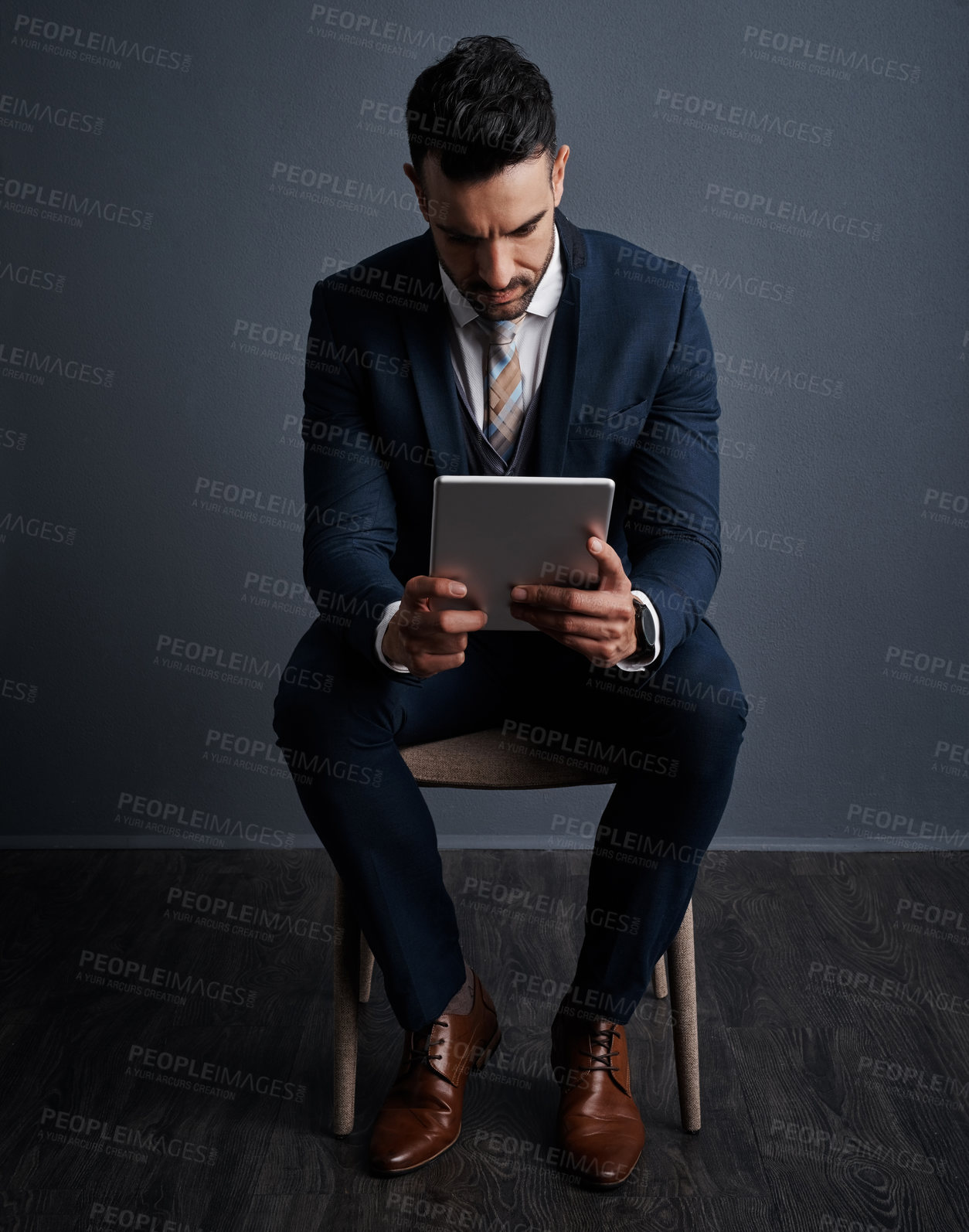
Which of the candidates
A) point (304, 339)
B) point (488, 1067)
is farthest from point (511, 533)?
point (304, 339)

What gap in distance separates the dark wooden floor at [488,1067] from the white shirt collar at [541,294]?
1.19m

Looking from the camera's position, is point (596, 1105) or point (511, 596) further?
point (596, 1105)

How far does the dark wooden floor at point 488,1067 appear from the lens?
4.62 feet

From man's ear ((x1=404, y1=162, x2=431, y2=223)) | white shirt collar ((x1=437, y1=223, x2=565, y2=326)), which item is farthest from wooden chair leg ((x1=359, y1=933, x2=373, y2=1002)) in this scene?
man's ear ((x1=404, y1=162, x2=431, y2=223))

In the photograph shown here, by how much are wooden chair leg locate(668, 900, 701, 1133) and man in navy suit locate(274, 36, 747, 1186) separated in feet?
0.16

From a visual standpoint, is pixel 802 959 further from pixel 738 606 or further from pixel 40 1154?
pixel 40 1154

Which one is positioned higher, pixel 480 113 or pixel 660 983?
pixel 480 113

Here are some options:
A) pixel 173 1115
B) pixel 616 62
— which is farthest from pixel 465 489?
pixel 616 62

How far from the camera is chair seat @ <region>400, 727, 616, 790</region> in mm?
1529

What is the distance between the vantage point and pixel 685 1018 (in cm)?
150

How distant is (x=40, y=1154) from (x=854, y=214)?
2.25m

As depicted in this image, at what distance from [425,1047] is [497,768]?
1.33 ft

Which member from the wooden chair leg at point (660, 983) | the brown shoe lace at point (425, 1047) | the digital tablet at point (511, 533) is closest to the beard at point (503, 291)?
the digital tablet at point (511, 533)

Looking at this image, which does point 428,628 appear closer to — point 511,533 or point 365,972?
point 511,533
